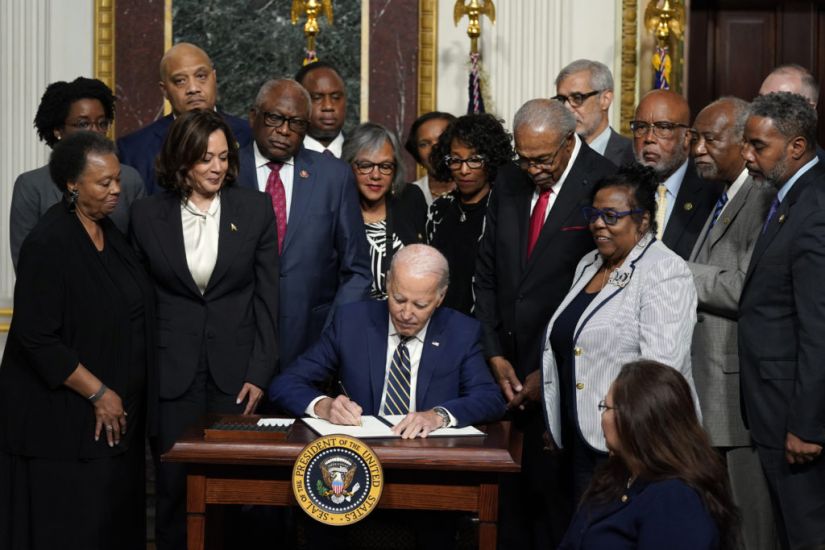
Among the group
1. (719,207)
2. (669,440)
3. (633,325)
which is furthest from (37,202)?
(669,440)

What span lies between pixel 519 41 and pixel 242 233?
3.12m

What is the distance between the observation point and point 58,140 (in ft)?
18.1

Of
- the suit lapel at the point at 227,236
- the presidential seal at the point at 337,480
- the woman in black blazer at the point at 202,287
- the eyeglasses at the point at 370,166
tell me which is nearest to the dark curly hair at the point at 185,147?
the woman in black blazer at the point at 202,287

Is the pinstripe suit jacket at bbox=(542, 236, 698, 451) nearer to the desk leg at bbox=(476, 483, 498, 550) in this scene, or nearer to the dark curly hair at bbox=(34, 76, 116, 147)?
the desk leg at bbox=(476, 483, 498, 550)

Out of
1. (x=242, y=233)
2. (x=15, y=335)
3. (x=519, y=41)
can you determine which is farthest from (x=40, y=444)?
(x=519, y=41)

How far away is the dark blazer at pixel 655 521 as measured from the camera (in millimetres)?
3359

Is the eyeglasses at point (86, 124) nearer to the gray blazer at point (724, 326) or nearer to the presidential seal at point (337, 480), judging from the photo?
the presidential seal at point (337, 480)

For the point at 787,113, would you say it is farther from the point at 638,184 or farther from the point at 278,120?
the point at 278,120

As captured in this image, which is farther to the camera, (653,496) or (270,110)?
(270,110)

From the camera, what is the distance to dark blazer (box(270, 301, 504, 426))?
480 centimetres

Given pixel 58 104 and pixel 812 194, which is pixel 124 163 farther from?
pixel 812 194

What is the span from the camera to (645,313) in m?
4.58

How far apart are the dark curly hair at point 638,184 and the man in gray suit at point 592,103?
123 cm

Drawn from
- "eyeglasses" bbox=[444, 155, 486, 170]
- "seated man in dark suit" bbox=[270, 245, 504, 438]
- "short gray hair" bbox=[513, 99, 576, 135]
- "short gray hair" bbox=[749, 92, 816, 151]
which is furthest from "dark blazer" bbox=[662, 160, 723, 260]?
"seated man in dark suit" bbox=[270, 245, 504, 438]
